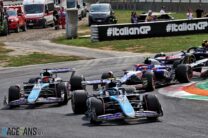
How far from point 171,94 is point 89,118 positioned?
4499 millimetres

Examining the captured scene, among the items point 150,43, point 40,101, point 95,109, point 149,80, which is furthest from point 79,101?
point 150,43

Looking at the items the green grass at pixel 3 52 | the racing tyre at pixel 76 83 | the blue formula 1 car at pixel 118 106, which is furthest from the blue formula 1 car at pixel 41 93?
the green grass at pixel 3 52

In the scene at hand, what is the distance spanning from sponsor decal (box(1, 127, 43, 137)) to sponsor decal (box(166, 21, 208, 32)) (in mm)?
25944

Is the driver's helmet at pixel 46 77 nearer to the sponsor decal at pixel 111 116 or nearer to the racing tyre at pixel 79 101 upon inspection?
the racing tyre at pixel 79 101

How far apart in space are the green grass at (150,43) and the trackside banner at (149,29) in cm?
57

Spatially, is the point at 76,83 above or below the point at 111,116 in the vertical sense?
below

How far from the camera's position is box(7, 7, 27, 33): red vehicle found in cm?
4789

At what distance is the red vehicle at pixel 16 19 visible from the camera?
157ft

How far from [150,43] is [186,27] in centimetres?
426

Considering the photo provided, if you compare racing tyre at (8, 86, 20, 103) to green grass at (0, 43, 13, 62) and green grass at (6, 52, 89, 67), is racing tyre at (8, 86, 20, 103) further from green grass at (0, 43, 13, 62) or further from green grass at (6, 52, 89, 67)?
green grass at (0, 43, 13, 62)

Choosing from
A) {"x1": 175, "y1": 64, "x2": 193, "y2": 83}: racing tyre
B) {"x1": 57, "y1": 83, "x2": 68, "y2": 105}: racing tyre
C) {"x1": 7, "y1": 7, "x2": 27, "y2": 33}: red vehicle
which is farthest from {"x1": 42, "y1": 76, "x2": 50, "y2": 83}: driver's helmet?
{"x1": 7, "y1": 7, "x2": 27, "y2": 33}: red vehicle

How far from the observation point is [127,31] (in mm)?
37188

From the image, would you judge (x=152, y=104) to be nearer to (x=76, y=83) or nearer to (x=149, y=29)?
(x=76, y=83)

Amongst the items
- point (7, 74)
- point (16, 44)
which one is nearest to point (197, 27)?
point (16, 44)
